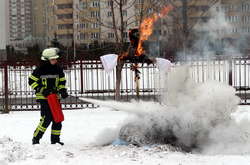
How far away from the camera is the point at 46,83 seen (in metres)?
Result: 7.26

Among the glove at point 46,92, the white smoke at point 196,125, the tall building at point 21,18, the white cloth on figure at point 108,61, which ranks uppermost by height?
the tall building at point 21,18

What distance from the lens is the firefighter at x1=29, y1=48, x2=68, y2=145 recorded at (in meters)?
7.25

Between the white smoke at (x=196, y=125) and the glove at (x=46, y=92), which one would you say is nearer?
the white smoke at (x=196, y=125)

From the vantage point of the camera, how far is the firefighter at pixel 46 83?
7.25m

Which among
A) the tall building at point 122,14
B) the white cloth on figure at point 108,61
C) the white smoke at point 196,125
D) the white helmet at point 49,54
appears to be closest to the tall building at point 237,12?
the tall building at point 122,14

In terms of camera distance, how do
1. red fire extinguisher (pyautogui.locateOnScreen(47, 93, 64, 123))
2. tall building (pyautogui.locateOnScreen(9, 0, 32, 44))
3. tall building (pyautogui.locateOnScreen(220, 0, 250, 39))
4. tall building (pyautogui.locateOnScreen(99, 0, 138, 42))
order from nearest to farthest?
red fire extinguisher (pyautogui.locateOnScreen(47, 93, 64, 123)) → tall building (pyautogui.locateOnScreen(99, 0, 138, 42)) → tall building (pyautogui.locateOnScreen(220, 0, 250, 39)) → tall building (pyautogui.locateOnScreen(9, 0, 32, 44))

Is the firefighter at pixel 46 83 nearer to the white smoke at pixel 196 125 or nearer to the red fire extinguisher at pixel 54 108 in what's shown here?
the red fire extinguisher at pixel 54 108

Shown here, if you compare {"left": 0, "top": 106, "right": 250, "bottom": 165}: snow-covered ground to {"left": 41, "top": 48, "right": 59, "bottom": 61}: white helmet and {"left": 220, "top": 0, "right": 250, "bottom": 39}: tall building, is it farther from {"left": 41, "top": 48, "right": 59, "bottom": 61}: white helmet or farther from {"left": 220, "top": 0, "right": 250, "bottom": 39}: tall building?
{"left": 220, "top": 0, "right": 250, "bottom": 39}: tall building

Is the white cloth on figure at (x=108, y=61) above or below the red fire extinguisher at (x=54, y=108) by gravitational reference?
above

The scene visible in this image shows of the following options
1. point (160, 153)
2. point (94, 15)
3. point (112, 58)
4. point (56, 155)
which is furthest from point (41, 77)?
point (94, 15)

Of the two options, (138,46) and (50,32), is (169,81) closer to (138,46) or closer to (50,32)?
(138,46)

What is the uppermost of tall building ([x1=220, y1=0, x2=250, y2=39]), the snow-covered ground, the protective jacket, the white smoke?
tall building ([x1=220, y1=0, x2=250, y2=39])

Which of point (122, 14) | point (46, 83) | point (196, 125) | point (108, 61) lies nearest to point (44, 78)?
point (46, 83)

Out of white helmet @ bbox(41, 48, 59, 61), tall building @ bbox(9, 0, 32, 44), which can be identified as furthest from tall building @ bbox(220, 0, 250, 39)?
tall building @ bbox(9, 0, 32, 44)
